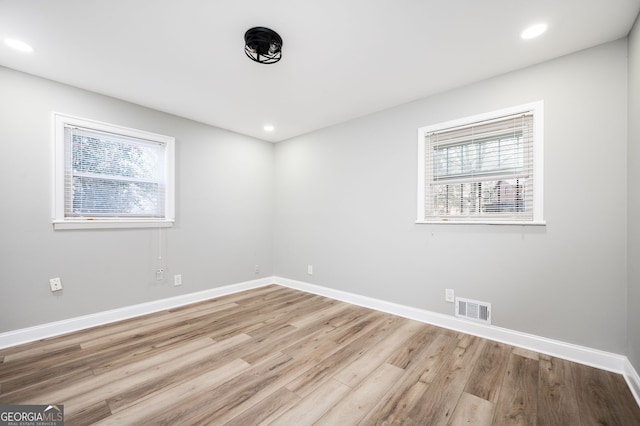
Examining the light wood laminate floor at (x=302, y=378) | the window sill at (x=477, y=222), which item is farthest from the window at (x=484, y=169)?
the light wood laminate floor at (x=302, y=378)

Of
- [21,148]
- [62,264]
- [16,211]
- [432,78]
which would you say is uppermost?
[432,78]

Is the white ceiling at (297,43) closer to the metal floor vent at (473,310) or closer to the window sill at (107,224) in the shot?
the window sill at (107,224)

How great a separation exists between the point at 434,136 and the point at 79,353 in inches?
155

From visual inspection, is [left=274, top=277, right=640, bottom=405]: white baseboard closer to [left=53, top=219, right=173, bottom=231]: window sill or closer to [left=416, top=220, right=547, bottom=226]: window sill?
[left=416, top=220, right=547, bottom=226]: window sill

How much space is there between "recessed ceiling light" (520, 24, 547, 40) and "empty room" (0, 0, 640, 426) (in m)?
0.02

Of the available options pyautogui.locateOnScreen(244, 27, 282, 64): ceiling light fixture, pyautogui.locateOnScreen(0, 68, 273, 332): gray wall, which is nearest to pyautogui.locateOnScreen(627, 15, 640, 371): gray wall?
pyautogui.locateOnScreen(244, 27, 282, 64): ceiling light fixture

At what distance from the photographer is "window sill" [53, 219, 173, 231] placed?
2.69 meters

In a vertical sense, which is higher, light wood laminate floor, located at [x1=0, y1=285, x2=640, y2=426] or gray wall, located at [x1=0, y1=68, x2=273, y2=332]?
gray wall, located at [x1=0, y1=68, x2=273, y2=332]

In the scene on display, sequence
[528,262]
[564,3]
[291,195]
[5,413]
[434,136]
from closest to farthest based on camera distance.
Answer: [5,413] < [564,3] < [528,262] < [434,136] < [291,195]

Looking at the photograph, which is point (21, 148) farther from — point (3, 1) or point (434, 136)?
point (434, 136)

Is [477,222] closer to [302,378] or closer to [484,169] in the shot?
[484,169]

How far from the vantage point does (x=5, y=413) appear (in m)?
1.60

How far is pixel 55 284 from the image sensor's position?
264cm

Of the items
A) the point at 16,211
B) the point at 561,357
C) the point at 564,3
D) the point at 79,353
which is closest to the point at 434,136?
the point at 564,3
